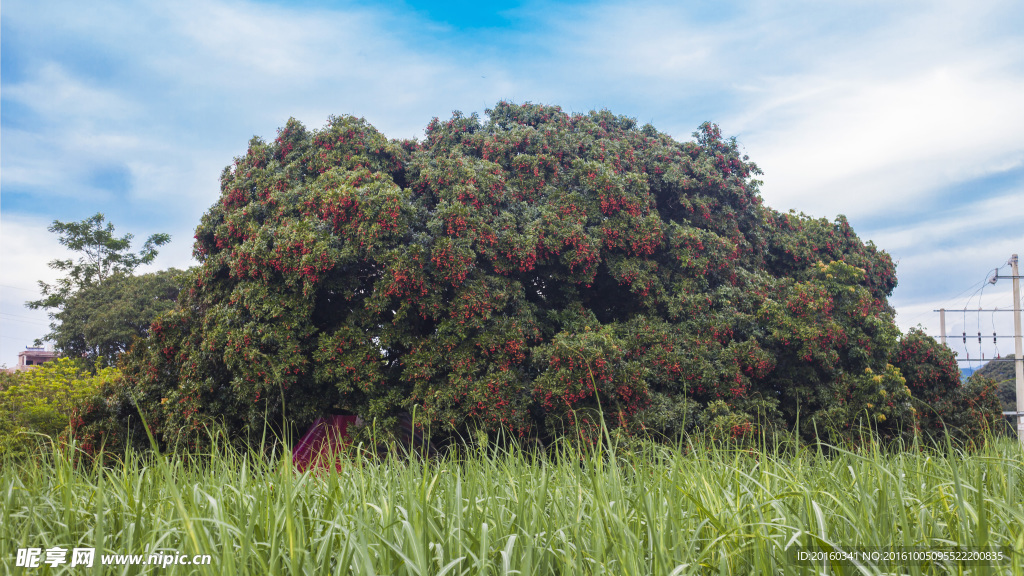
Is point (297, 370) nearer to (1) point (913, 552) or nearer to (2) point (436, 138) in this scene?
(2) point (436, 138)

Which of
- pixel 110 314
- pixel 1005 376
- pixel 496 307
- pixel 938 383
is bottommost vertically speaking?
pixel 1005 376

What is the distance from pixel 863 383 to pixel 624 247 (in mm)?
3767

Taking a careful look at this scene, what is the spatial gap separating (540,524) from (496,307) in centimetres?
545

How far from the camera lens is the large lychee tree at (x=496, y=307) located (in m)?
7.84

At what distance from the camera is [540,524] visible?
2.69 metres

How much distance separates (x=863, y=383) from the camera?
8.81 metres

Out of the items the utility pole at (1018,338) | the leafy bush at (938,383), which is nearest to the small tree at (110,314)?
the leafy bush at (938,383)

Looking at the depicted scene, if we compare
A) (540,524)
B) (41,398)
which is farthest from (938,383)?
(41,398)

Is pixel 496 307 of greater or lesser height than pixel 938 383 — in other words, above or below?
above

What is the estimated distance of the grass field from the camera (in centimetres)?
210

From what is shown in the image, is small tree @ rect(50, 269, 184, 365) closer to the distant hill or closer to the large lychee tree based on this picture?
the large lychee tree

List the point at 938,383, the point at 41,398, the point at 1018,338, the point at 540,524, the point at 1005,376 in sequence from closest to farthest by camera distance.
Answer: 1. the point at 540,524
2. the point at 938,383
3. the point at 41,398
4. the point at 1018,338
5. the point at 1005,376

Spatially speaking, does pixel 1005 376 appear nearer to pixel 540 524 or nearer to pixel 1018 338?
pixel 1018 338

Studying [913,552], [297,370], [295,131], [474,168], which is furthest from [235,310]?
[913,552]
